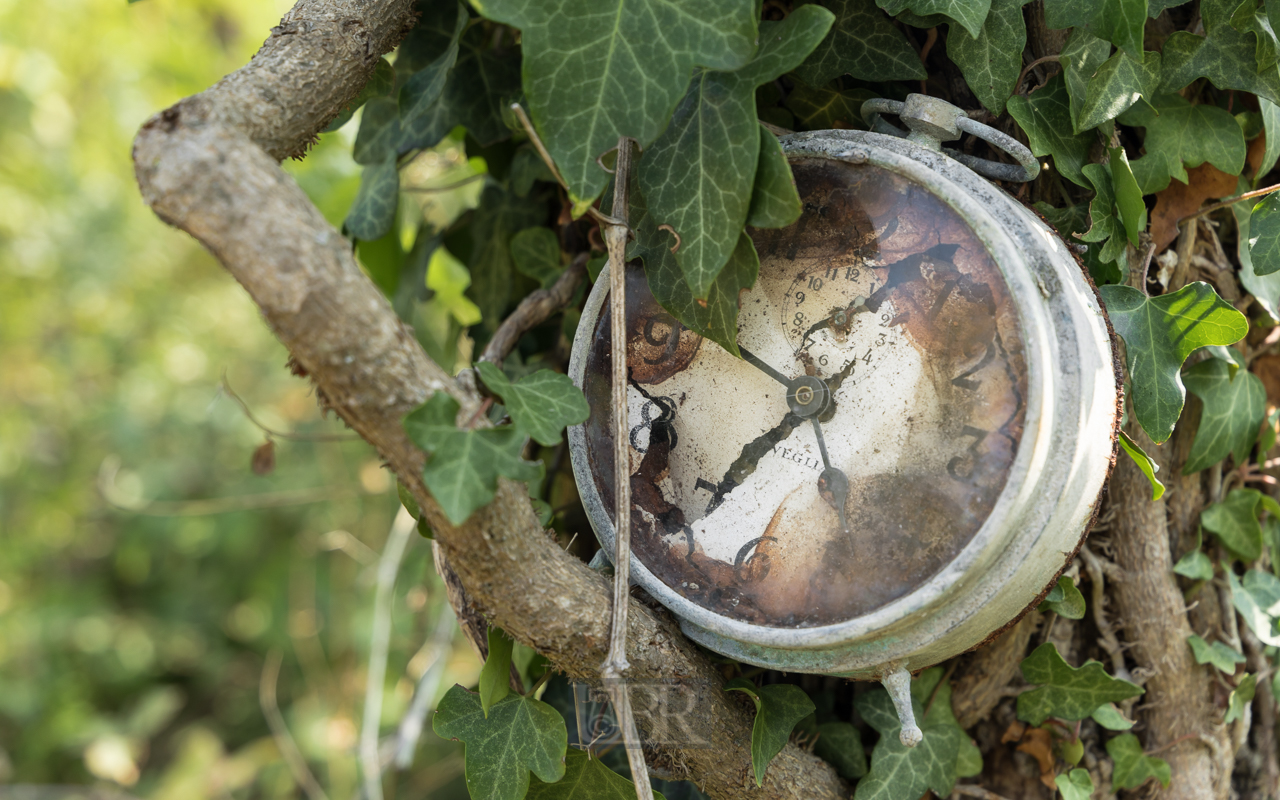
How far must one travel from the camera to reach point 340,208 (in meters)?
1.22

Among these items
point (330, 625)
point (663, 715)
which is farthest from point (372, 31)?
point (330, 625)

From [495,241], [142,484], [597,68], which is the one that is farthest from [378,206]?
[142,484]

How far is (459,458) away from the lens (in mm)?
497

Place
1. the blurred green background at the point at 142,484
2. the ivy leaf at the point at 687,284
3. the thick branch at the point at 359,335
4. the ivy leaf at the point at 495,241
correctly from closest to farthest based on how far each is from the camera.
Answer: the thick branch at the point at 359,335 < the ivy leaf at the point at 687,284 < the ivy leaf at the point at 495,241 < the blurred green background at the point at 142,484

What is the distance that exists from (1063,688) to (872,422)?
0.34 metres

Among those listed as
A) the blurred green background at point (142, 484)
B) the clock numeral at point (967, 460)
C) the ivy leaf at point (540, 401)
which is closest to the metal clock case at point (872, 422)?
the clock numeral at point (967, 460)

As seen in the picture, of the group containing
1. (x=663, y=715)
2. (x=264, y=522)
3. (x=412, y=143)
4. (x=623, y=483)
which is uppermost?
(x=412, y=143)

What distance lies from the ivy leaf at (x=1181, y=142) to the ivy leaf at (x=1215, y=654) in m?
0.42

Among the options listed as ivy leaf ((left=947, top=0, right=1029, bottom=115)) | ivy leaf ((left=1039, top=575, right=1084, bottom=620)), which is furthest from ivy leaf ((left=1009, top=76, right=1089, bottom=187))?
ivy leaf ((left=1039, top=575, right=1084, bottom=620))

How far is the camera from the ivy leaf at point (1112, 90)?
62cm

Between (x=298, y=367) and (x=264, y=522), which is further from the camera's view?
(x=264, y=522)

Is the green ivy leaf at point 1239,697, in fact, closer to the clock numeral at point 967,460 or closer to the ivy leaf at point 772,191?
the clock numeral at point 967,460

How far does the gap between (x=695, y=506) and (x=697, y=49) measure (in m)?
0.33

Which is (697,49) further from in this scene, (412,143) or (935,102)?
(412,143)
